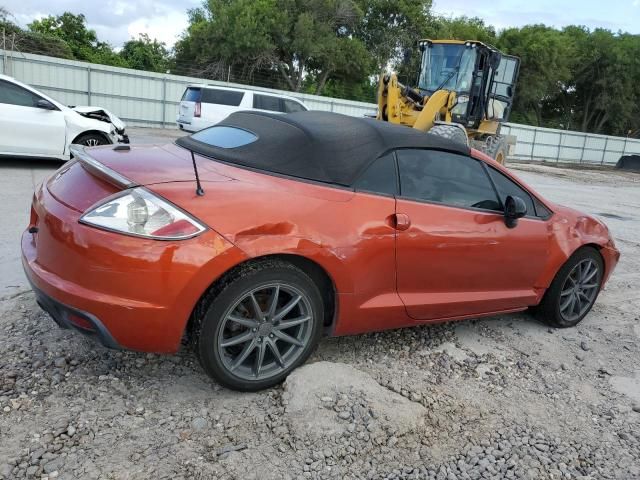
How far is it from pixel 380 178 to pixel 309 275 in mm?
781

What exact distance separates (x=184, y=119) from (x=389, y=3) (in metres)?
24.1

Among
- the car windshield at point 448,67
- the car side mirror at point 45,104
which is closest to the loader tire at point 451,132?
the car windshield at point 448,67

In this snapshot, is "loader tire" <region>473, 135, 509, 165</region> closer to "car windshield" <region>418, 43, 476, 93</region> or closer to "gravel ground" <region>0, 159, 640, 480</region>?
"car windshield" <region>418, 43, 476, 93</region>

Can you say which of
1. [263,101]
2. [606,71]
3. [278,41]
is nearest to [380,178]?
[263,101]

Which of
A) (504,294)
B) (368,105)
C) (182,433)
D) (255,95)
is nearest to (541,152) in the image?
(368,105)

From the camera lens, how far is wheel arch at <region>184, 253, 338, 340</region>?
2803 millimetres

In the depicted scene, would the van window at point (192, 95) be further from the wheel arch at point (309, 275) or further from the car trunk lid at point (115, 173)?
the wheel arch at point (309, 275)

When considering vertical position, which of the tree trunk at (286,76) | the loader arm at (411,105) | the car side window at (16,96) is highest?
the tree trunk at (286,76)

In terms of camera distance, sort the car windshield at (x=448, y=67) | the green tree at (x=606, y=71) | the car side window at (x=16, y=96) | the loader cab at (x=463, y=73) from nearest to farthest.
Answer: the car side window at (x=16, y=96) → the loader cab at (x=463, y=73) → the car windshield at (x=448, y=67) → the green tree at (x=606, y=71)

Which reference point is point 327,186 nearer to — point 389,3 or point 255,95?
point 255,95

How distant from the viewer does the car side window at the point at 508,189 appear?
13.3ft

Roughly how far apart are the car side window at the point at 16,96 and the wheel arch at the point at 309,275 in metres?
8.01

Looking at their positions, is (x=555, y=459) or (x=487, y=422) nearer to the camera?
(x=555, y=459)

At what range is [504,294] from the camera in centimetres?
407
